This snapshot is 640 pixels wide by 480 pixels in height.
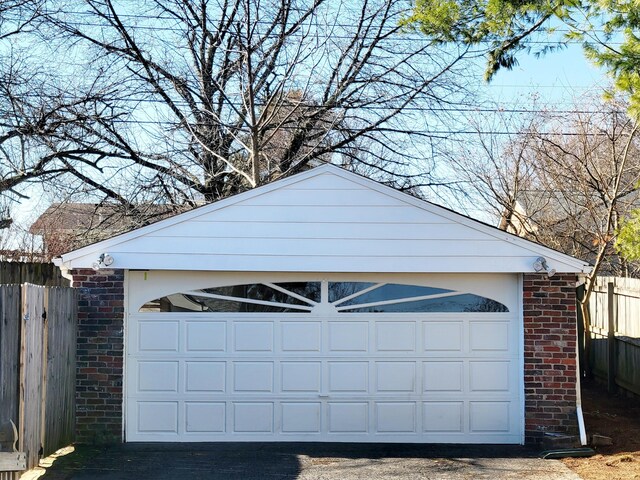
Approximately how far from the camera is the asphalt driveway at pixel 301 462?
30.2ft

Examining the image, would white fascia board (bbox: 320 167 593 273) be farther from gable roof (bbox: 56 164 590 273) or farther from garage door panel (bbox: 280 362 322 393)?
garage door panel (bbox: 280 362 322 393)

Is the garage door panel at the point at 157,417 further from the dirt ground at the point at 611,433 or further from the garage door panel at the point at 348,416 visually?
the dirt ground at the point at 611,433

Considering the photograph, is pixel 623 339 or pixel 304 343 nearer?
pixel 304 343

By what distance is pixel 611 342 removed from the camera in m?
14.6

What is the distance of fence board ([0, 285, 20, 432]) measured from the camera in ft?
25.7

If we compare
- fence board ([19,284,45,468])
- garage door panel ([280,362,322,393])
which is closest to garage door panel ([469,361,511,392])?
garage door panel ([280,362,322,393])

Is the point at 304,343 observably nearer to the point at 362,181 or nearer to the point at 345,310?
the point at 345,310

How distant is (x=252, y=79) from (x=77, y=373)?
Answer: 6.67 metres

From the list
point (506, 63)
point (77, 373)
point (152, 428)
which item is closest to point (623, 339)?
point (506, 63)

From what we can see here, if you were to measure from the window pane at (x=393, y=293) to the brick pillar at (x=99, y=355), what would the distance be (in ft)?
9.80

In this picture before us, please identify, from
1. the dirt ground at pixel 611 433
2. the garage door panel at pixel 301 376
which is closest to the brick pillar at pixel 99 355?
the garage door panel at pixel 301 376

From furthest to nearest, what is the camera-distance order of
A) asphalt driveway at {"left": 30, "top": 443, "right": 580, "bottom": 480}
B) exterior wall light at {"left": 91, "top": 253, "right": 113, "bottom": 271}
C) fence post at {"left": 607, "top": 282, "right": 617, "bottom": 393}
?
fence post at {"left": 607, "top": 282, "right": 617, "bottom": 393}, exterior wall light at {"left": 91, "top": 253, "right": 113, "bottom": 271}, asphalt driveway at {"left": 30, "top": 443, "right": 580, "bottom": 480}

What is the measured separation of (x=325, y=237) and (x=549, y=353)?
10.8 ft

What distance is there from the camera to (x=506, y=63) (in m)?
12.6
